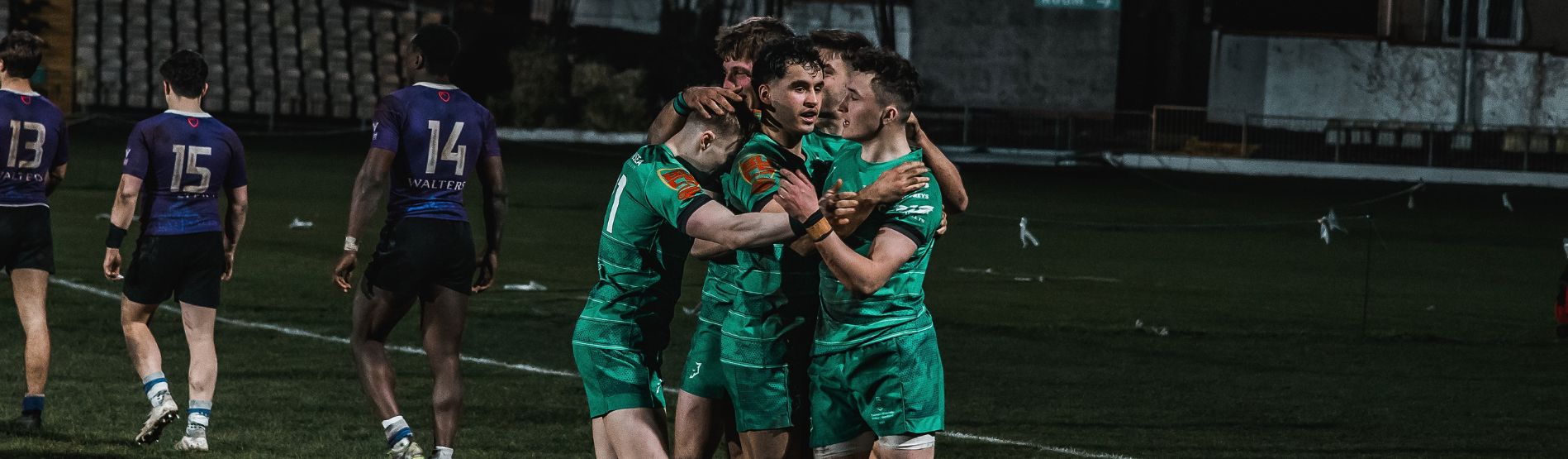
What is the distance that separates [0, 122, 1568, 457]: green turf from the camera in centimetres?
906

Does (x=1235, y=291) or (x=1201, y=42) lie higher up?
(x=1201, y=42)

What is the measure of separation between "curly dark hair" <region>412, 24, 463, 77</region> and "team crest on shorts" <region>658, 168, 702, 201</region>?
206cm

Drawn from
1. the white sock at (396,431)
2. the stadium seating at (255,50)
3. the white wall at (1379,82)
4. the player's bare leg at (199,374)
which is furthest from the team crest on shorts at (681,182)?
the stadium seating at (255,50)

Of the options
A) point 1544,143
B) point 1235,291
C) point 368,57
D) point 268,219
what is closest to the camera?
point 1235,291

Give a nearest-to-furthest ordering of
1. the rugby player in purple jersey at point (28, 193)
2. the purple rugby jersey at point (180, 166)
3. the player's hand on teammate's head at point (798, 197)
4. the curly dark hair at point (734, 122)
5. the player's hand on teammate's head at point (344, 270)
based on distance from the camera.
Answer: the player's hand on teammate's head at point (798, 197) < the curly dark hair at point (734, 122) < the player's hand on teammate's head at point (344, 270) < the purple rugby jersey at point (180, 166) < the rugby player in purple jersey at point (28, 193)

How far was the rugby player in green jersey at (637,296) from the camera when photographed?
582 cm

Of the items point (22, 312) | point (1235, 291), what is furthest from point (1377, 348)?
point (22, 312)

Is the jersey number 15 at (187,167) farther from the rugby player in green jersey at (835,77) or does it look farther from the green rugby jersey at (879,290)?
the green rugby jersey at (879,290)

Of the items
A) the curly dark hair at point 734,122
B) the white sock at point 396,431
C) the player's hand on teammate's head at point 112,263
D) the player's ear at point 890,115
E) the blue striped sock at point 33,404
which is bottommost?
the blue striped sock at point 33,404

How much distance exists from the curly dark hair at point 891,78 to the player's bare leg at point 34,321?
4.79m

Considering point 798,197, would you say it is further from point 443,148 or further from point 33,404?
point 33,404

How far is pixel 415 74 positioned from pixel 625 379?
7.05 feet

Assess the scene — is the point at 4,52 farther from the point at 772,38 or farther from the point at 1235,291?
the point at 1235,291

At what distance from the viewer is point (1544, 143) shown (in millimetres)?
35031
